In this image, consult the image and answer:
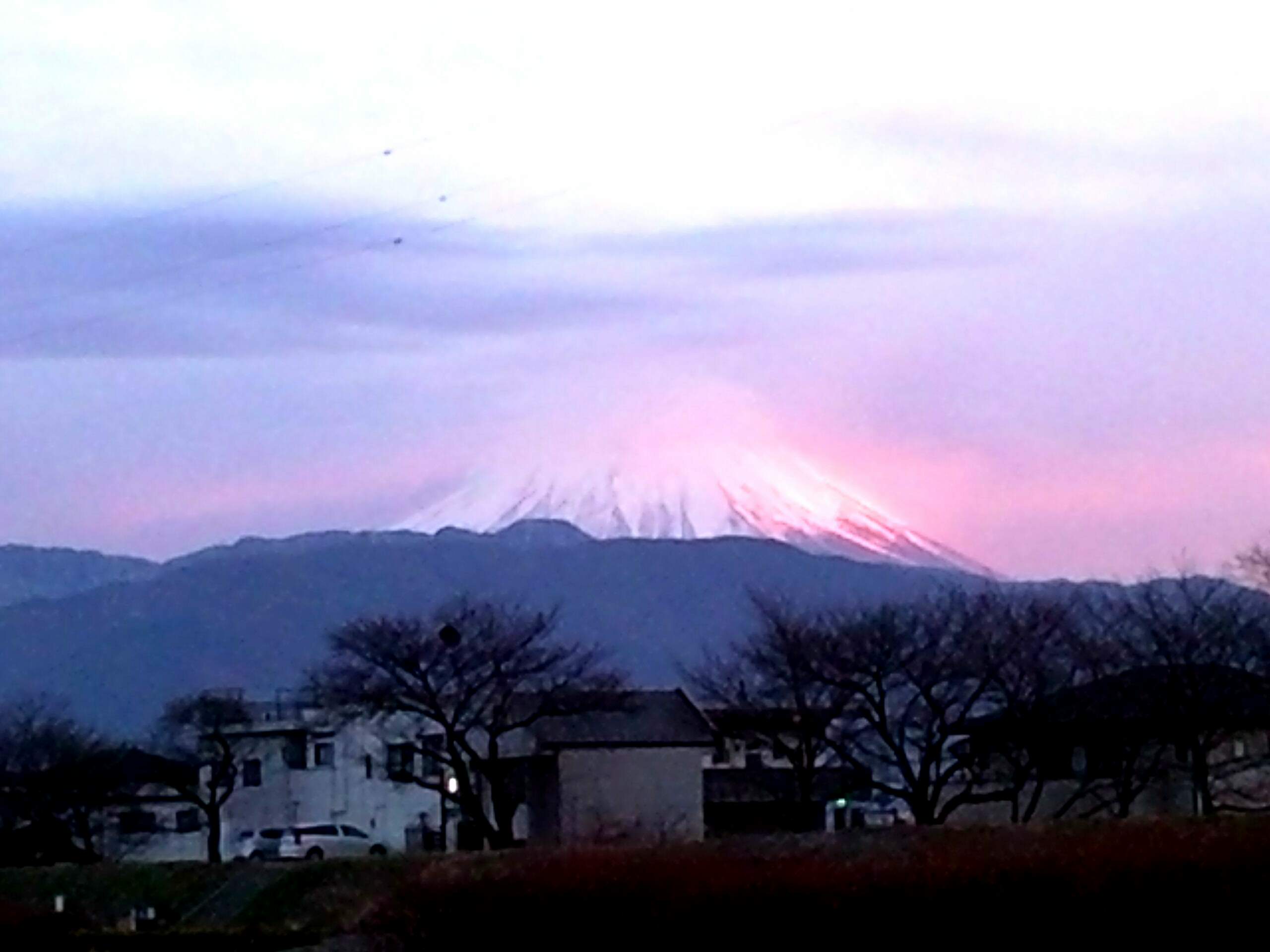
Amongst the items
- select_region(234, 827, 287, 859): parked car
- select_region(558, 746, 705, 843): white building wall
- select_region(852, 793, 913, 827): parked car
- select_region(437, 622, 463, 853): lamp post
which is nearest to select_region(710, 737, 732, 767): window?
select_region(558, 746, 705, 843): white building wall

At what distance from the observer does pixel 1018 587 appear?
69.6m

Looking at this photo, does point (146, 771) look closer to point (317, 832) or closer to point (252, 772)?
point (252, 772)

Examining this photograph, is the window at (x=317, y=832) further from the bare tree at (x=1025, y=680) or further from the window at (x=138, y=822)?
the bare tree at (x=1025, y=680)

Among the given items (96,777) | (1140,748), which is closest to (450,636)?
(96,777)

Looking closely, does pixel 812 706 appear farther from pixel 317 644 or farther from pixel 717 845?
pixel 317 644

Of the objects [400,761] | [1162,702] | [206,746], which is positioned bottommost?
[400,761]

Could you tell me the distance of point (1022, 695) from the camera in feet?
184

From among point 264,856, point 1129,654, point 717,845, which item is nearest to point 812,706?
point 1129,654

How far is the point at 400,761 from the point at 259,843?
506cm

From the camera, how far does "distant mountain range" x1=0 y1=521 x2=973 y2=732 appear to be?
15950cm

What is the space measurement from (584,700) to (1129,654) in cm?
1342

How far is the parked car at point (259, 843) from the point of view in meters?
61.8

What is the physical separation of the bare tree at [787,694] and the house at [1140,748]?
143 inches

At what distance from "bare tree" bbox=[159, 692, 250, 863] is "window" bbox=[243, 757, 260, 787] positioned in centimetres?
94
